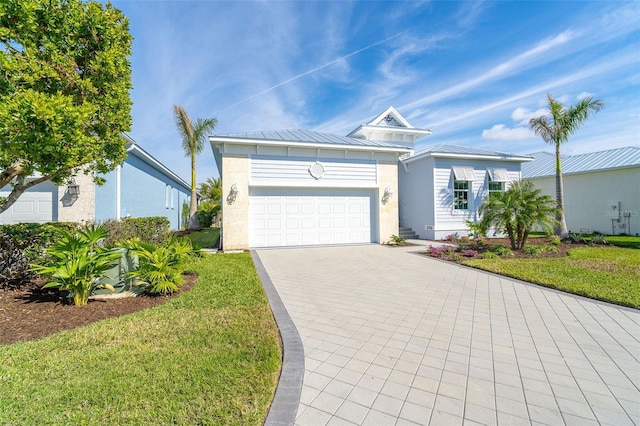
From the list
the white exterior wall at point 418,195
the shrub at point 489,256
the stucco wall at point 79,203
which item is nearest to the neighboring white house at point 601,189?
the white exterior wall at point 418,195

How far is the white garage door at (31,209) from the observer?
29.8 feet

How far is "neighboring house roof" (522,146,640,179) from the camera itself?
14.8m

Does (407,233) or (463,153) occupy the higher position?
(463,153)

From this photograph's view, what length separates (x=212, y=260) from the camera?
8547 mm

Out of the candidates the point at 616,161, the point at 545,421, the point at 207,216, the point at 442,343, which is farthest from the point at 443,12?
the point at 207,216

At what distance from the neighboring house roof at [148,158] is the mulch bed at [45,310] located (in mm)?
5710

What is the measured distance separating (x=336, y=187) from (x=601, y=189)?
50.6ft

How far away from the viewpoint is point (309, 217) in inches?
472

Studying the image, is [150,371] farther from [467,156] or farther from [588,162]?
[588,162]

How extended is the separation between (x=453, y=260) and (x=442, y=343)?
20.0 feet

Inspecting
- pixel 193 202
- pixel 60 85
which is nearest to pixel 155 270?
pixel 60 85

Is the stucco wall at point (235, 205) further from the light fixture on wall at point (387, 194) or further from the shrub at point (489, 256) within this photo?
the shrub at point (489, 256)

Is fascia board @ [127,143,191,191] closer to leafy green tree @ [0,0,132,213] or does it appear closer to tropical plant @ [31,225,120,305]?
leafy green tree @ [0,0,132,213]

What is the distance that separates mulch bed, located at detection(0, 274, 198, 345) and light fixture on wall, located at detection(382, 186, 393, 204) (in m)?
9.60
